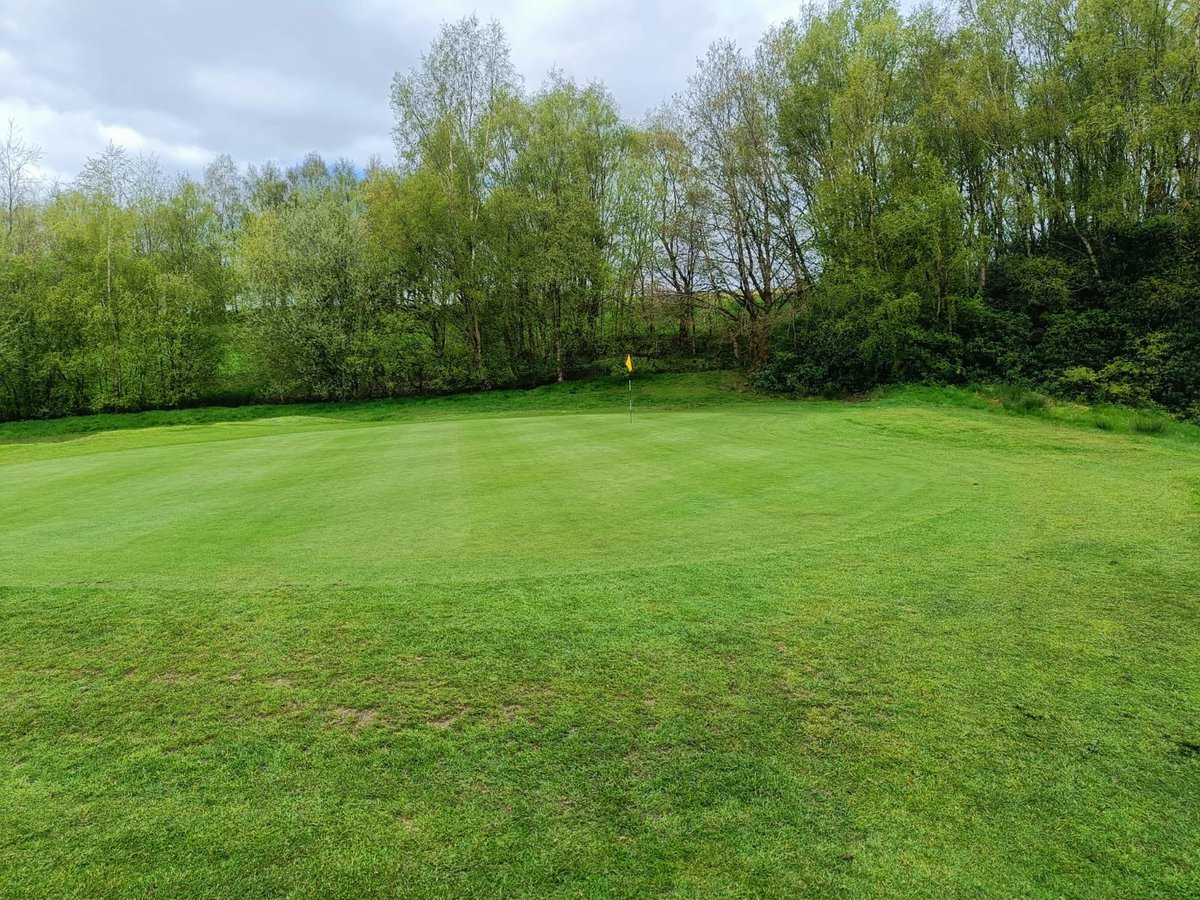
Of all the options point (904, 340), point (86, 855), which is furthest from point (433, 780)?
point (904, 340)

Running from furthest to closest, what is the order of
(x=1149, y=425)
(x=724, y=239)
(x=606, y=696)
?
(x=724, y=239) → (x=1149, y=425) → (x=606, y=696)

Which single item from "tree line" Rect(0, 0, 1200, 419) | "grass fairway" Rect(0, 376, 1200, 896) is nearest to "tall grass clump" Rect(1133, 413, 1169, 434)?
"tree line" Rect(0, 0, 1200, 419)

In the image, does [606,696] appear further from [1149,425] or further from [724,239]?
[724,239]

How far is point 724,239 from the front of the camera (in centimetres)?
3222

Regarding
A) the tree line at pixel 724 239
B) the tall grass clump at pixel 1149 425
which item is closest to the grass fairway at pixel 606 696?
the tall grass clump at pixel 1149 425

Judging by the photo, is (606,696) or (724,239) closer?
(606,696)

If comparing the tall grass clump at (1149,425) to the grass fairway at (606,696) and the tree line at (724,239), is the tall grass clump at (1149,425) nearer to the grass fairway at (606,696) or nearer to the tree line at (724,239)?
the tree line at (724,239)

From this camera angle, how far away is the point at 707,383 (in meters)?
32.4

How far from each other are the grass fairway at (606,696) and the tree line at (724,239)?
19691 mm

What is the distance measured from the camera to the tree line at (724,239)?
861 inches

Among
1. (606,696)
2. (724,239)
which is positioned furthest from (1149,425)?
(724,239)

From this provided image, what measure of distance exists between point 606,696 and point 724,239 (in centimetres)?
3225

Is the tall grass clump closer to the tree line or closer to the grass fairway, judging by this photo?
the tree line

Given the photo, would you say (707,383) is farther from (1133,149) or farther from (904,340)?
(1133,149)
